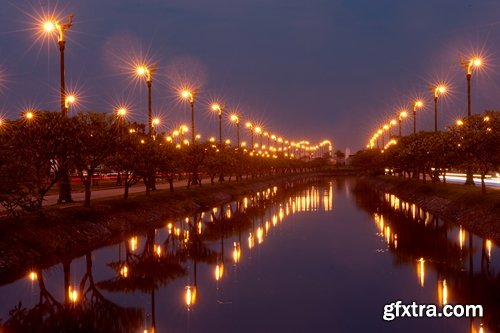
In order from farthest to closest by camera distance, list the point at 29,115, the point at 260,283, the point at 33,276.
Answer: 1. the point at 29,115
2. the point at 33,276
3. the point at 260,283

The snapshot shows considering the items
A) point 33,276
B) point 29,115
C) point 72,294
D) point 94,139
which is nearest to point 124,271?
point 33,276

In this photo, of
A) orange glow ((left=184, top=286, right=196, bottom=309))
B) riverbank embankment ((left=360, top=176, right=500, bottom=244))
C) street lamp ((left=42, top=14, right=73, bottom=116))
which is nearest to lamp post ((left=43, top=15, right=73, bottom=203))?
street lamp ((left=42, top=14, right=73, bottom=116))

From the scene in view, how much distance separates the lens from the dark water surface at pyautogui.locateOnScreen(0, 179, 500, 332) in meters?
15.8

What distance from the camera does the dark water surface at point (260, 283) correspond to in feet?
51.8

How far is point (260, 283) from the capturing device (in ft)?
68.8

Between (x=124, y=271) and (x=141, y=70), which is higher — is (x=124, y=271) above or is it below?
below

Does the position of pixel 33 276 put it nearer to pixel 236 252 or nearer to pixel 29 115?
pixel 236 252

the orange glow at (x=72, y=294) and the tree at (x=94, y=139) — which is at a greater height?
the tree at (x=94, y=139)

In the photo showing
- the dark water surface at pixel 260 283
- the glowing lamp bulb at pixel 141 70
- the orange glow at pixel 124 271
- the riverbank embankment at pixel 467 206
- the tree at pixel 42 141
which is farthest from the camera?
the glowing lamp bulb at pixel 141 70

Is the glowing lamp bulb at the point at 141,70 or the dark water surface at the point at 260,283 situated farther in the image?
the glowing lamp bulb at the point at 141,70

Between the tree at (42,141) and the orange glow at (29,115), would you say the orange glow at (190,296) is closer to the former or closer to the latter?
the tree at (42,141)

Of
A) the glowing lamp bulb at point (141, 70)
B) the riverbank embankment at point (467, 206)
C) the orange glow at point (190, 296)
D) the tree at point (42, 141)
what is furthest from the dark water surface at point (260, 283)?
the glowing lamp bulb at point (141, 70)

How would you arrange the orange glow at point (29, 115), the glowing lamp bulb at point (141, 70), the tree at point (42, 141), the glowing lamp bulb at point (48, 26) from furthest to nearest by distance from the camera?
the glowing lamp bulb at point (141, 70), the glowing lamp bulb at point (48, 26), the orange glow at point (29, 115), the tree at point (42, 141)

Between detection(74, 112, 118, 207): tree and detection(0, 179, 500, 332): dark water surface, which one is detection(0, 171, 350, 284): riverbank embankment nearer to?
detection(0, 179, 500, 332): dark water surface
